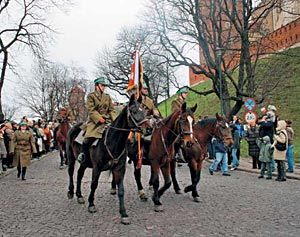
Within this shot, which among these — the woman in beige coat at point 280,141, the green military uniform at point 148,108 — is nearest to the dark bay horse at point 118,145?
the green military uniform at point 148,108

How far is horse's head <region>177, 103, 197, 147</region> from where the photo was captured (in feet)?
30.0

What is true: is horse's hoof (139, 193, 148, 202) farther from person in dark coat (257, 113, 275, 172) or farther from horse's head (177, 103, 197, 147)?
person in dark coat (257, 113, 275, 172)

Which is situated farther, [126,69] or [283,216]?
[126,69]

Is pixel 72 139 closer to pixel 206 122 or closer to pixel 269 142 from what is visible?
pixel 206 122

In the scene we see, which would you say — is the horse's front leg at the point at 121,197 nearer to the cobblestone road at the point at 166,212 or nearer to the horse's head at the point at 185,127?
the cobblestone road at the point at 166,212

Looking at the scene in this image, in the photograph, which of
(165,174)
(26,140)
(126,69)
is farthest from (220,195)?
(126,69)

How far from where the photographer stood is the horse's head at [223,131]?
11.5 metres

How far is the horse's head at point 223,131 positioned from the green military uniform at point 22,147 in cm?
739

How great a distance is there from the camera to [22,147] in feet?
50.2

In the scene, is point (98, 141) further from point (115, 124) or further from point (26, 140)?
point (26, 140)

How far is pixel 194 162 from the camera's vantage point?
1052cm

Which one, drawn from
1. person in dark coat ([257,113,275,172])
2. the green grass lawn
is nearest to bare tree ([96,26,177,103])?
the green grass lawn

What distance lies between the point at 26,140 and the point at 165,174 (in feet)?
25.6

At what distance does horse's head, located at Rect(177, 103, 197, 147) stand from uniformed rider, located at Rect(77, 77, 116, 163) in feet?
5.58
